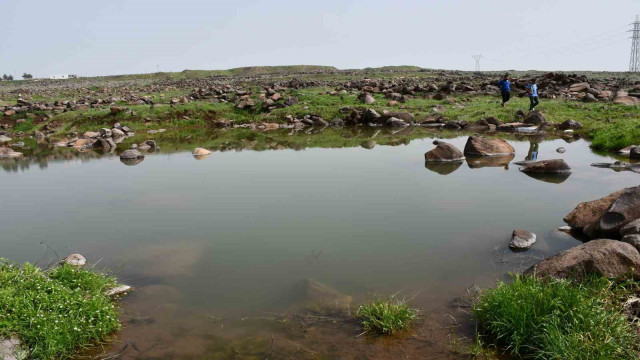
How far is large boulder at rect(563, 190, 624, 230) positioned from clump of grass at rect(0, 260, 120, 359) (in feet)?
28.8

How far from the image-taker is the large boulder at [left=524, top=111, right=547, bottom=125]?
25.5 meters

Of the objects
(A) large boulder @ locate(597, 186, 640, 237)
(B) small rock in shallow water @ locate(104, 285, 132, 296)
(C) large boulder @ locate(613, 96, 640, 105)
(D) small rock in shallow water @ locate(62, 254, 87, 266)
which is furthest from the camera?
(C) large boulder @ locate(613, 96, 640, 105)

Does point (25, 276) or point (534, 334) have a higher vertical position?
point (25, 276)

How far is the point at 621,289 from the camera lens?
19.4 feet

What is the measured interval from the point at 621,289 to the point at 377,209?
5.86 metres

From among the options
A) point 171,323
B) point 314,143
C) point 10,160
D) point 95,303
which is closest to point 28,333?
point 95,303

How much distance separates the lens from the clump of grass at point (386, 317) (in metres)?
6.03

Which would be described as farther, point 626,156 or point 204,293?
point 626,156

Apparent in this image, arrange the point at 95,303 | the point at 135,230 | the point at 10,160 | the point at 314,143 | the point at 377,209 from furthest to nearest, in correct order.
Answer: the point at 314,143 < the point at 10,160 < the point at 377,209 < the point at 135,230 < the point at 95,303

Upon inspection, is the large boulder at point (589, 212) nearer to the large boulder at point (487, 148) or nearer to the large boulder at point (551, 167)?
the large boulder at point (551, 167)

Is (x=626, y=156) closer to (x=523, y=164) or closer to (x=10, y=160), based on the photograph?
(x=523, y=164)

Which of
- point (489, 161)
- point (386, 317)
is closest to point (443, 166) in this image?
point (489, 161)

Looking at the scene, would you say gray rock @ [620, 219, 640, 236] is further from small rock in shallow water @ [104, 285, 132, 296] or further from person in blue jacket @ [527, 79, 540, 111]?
person in blue jacket @ [527, 79, 540, 111]

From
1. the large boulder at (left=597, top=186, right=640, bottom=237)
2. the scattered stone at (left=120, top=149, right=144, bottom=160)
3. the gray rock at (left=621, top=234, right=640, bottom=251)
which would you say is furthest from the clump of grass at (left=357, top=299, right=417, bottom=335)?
the scattered stone at (left=120, top=149, right=144, bottom=160)
